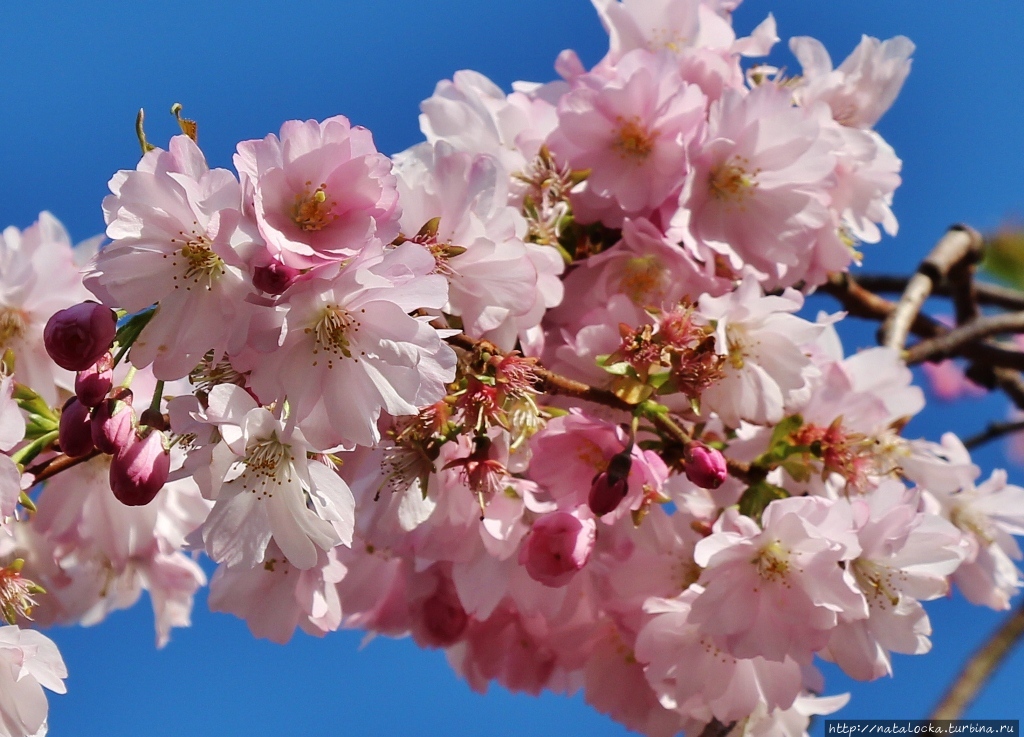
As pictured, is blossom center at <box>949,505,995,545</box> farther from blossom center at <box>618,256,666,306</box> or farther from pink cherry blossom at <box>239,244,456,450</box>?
pink cherry blossom at <box>239,244,456,450</box>

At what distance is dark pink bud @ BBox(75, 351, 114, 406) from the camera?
Answer: 923 mm

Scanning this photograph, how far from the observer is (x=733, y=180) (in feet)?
4.49

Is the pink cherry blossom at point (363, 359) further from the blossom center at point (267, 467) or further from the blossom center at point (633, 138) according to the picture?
the blossom center at point (633, 138)

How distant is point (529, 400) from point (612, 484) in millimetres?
136

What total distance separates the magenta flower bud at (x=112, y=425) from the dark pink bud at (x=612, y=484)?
50 cm

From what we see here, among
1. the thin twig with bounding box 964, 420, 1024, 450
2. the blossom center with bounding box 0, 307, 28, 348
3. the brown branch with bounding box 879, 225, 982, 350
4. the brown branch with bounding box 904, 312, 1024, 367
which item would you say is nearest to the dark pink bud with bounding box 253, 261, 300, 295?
the blossom center with bounding box 0, 307, 28, 348

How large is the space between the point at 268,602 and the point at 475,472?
1.32ft

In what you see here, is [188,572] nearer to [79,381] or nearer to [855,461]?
[79,381]

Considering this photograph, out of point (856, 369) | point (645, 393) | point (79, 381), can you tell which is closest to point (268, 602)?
point (79, 381)

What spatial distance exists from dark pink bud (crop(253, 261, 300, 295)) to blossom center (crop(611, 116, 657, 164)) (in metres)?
0.67

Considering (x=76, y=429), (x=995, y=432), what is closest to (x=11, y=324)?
(x=76, y=429)

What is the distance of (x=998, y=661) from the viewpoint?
2.42m

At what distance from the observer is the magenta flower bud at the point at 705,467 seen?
1.06 metres

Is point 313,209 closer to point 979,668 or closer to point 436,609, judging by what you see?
point 436,609
